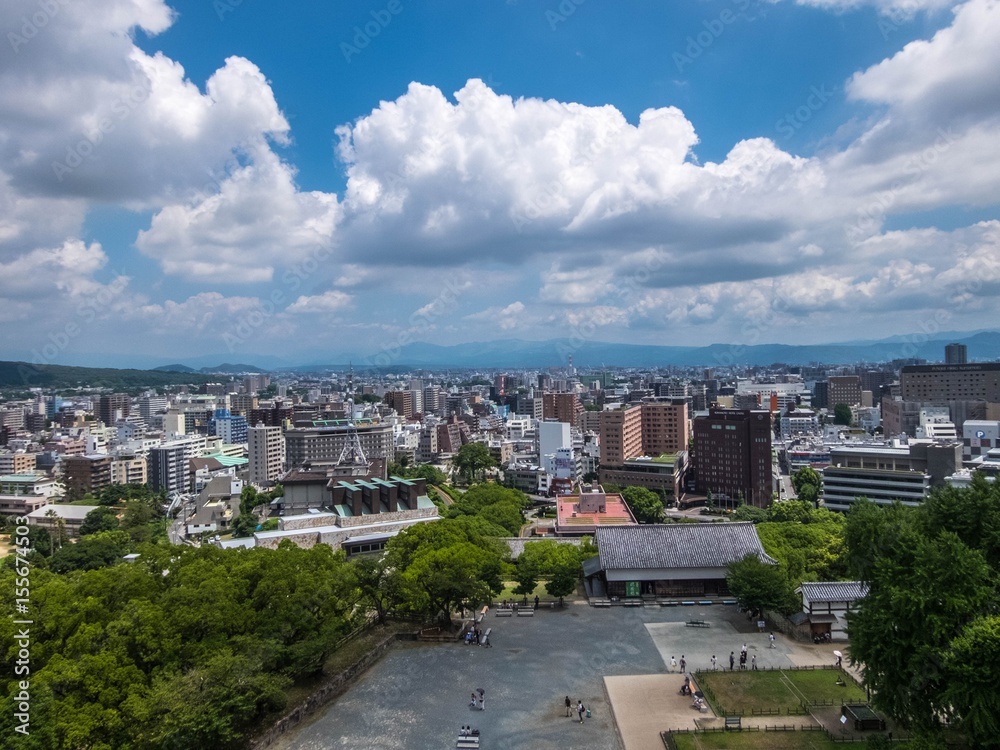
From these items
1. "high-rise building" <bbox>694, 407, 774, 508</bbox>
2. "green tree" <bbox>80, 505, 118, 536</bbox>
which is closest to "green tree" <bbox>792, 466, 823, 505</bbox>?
"high-rise building" <bbox>694, 407, 774, 508</bbox>

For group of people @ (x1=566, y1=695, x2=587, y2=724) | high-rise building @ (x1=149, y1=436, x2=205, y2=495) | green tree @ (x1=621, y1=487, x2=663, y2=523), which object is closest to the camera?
group of people @ (x1=566, y1=695, x2=587, y2=724)

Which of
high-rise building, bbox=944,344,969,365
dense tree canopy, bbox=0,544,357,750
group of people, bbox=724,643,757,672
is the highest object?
high-rise building, bbox=944,344,969,365

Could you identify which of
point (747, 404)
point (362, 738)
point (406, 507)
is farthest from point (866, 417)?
point (362, 738)

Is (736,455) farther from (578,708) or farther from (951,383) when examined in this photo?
(951,383)

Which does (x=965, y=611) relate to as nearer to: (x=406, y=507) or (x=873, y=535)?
(x=873, y=535)

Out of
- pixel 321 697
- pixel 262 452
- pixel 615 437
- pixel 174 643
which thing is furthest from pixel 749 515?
pixel 262 452

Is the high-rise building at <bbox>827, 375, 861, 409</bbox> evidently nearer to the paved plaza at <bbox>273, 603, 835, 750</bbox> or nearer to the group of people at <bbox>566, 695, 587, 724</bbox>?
the paved plaza at <bbox>273, 603, 835, 750</bbox>
